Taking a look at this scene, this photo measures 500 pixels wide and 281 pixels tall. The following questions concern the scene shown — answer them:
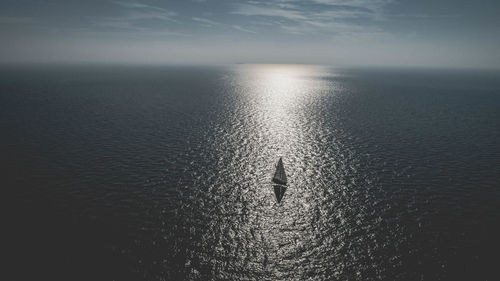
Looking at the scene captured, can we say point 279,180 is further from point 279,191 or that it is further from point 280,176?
point 279,191

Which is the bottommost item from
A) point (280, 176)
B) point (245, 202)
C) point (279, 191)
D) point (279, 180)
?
point (245, 202)

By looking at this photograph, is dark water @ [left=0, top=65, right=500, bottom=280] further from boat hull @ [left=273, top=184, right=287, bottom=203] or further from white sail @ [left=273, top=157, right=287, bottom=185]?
white sail @ [left=273, top=157, right=287, bottom=185]

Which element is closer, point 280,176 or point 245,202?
point 245,202

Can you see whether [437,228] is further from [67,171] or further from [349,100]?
[349,100]

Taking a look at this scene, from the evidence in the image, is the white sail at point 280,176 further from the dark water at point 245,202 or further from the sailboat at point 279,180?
the dark water at point 245,202

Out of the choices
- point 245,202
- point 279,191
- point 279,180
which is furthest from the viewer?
point 279,180

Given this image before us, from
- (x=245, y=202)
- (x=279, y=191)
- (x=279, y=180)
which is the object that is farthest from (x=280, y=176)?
(x=245, y=202)

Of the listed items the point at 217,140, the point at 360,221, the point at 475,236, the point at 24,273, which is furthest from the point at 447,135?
the point at 24,273

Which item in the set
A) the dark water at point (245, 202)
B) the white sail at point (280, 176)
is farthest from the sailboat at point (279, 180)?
the dark water at point (245, 202)
